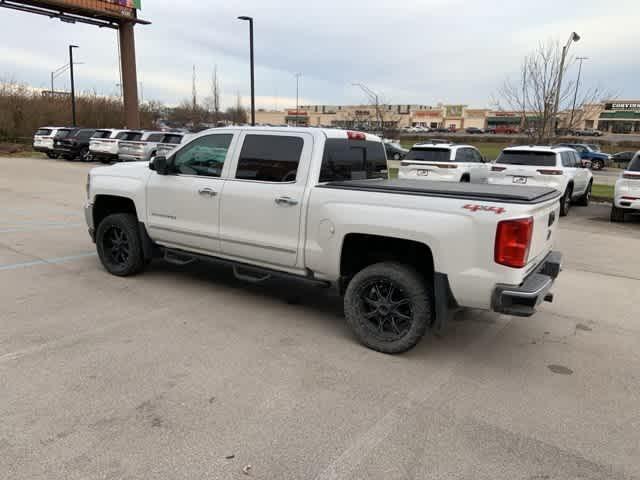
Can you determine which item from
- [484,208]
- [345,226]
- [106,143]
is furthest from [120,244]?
[106,143]

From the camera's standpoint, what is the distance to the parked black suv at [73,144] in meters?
26.5

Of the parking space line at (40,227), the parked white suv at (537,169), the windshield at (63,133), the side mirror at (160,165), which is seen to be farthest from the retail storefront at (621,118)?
the side mirror at (160,165)

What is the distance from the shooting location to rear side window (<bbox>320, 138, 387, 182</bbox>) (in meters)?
4.86

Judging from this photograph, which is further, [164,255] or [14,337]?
[164,255]

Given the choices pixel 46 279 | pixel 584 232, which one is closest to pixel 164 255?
pixel 46 279

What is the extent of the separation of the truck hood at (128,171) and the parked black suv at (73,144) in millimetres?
22633

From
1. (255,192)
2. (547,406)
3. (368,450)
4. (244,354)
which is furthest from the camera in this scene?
(255,192)

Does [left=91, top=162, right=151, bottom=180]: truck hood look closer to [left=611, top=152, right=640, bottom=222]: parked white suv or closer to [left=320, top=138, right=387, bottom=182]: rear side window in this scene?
[left=320, top=138, right=387, bottom=182]: rear side window

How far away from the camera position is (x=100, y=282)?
6.04 meters

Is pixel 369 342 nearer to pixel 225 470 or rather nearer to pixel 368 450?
pixel 368 450

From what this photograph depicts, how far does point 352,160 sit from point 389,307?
168 centimetres

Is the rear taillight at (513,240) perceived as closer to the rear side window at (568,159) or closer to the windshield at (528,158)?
the windshield at (528,158)

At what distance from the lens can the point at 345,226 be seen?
Result: 434 cm

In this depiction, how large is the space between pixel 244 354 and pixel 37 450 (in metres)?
1.67
